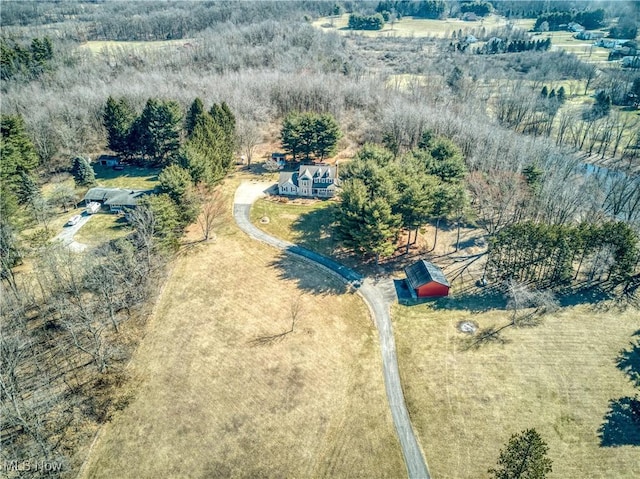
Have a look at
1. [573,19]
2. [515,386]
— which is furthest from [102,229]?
[573,19]

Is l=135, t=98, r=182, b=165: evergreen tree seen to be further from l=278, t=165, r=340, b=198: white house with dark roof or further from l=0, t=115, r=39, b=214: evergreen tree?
l=278, t=165, r=340, b=198: white house with dark roof

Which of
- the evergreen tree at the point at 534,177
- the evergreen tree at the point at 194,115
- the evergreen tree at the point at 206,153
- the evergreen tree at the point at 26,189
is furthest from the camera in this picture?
the evergreen tree at the point at 194,115

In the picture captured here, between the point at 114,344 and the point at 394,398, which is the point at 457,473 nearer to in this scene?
the point at 394,398

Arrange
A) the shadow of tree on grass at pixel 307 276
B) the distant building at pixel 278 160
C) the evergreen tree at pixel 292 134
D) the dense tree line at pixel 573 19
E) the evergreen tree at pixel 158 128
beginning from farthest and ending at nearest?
the dense tree line at pixel 573 19 → the distant building at pixel 278 160 → the evergreen tree at pixel 292 134 → the evergreen tree at pixel 158 128 → the shadow of tree on grass at pixel 307 276

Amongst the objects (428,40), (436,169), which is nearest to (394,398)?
(436,169)

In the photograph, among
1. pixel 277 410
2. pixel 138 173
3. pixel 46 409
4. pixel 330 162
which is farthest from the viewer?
pixel 330 162

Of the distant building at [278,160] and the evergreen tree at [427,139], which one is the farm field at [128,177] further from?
the evergreen tree at [427,139]

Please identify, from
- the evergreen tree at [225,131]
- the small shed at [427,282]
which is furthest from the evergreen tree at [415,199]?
the evergreen tree at [225,131]
